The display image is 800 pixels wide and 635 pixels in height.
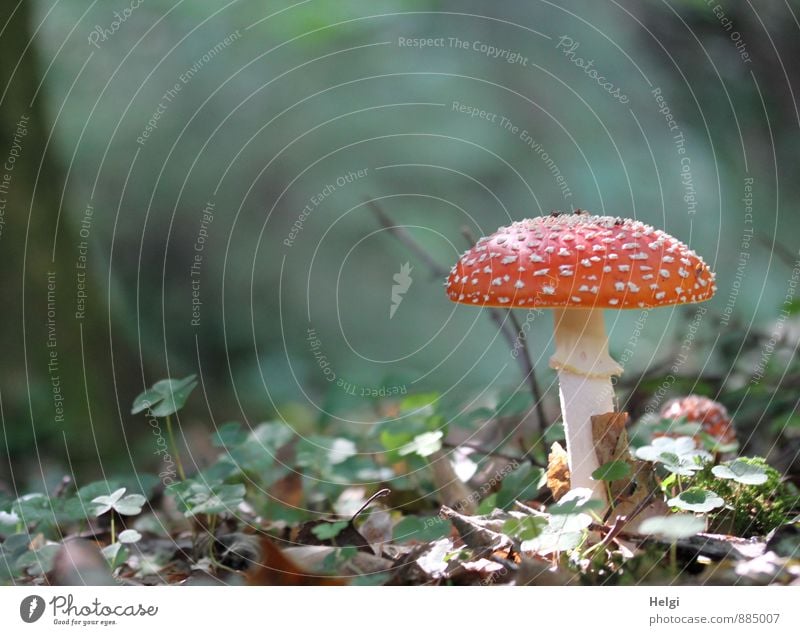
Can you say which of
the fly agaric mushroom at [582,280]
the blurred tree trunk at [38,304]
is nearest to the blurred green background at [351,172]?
the blurred tree trunk at [38,304]

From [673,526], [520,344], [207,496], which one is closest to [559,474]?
[673,526]

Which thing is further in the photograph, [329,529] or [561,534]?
[329,529]

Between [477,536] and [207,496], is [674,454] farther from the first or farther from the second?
[207,496]

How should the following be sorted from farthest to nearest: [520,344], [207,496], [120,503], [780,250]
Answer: [780,250] → [520,344] → [207,496] → [120,503]

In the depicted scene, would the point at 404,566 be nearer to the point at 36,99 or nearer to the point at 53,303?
the point at 53,303

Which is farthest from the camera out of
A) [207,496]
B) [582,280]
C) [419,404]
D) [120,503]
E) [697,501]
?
[419,404]

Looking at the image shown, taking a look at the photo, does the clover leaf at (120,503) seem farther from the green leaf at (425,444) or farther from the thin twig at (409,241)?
the thin twig at (409,241)
